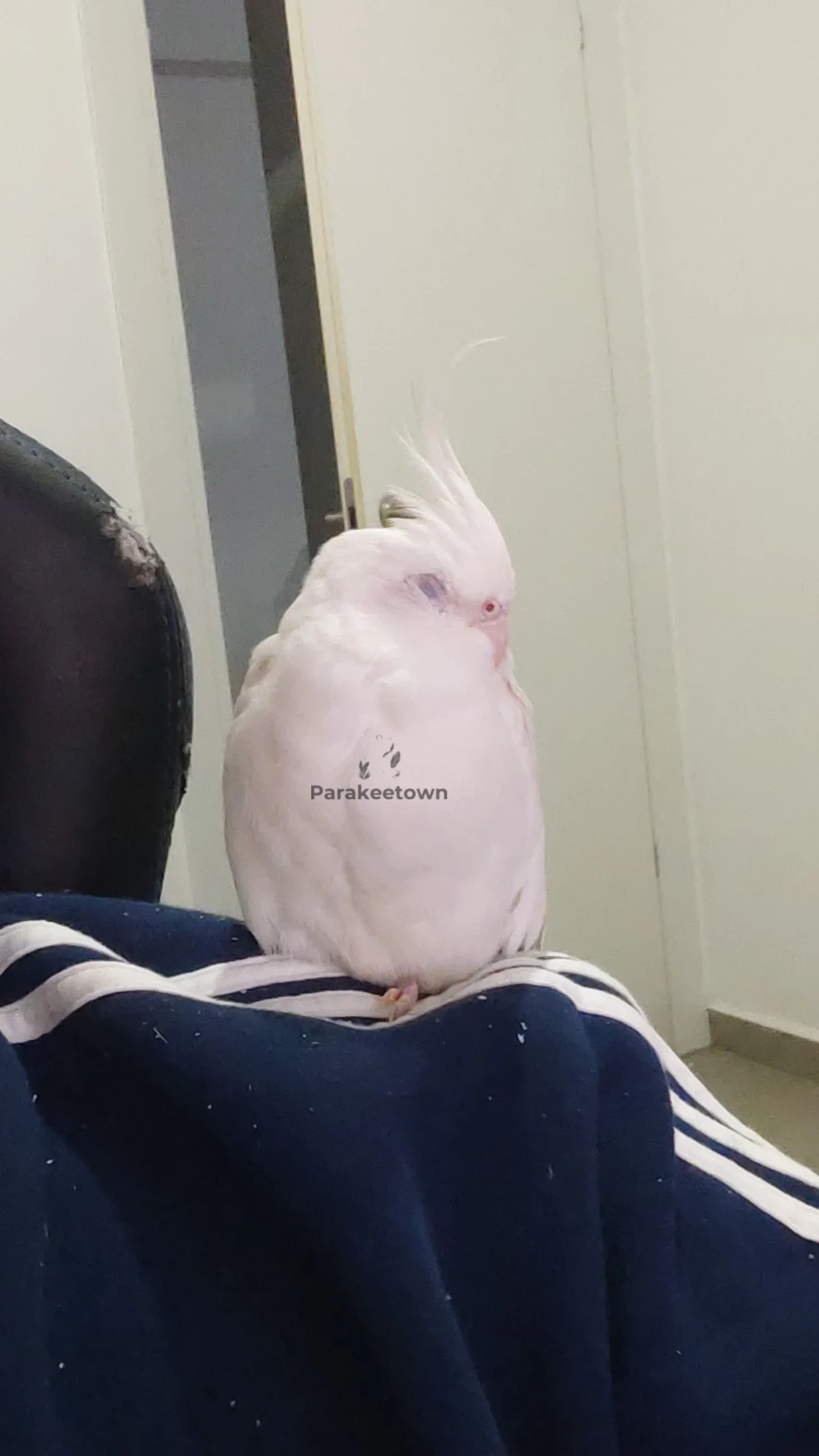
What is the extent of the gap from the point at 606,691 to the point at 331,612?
3.45 ft

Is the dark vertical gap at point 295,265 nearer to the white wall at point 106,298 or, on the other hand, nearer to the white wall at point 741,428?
the white wall at point 106,298

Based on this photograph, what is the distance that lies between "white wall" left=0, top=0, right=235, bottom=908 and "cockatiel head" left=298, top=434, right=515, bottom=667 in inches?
30.5

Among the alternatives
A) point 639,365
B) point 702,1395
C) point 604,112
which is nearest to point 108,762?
point 702,1395

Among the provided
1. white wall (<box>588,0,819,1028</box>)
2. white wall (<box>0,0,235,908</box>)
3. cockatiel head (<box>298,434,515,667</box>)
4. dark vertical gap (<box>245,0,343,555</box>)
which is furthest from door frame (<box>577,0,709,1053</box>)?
cockatiel head (<box>298,434,515,667</box>)

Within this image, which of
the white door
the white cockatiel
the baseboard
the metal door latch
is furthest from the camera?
the baseboard

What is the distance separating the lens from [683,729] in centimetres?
155

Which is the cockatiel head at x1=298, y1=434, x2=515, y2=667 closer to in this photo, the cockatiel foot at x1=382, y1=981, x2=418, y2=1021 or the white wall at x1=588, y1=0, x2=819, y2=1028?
the cockatiel foot at x1=382, y1=981, x2=418, y2=1021

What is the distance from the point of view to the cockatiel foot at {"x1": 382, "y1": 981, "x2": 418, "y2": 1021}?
48 cm

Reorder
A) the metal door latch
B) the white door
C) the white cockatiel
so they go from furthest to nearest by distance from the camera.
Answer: the white door → the metal door latch → the white cockatiel

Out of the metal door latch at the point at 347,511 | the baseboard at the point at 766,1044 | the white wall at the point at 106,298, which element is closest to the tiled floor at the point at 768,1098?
the baseboard at the point at 766,1044

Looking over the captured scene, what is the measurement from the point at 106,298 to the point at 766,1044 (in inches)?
47.1

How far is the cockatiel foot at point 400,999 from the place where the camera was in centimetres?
48


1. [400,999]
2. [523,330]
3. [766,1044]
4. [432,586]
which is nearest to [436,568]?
[432,586]

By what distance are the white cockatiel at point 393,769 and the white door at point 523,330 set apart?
689 mm
